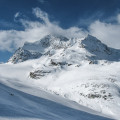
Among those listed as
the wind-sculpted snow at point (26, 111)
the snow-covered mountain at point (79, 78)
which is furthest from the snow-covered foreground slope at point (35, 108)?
the snow-covered mountain at point (79, 78)

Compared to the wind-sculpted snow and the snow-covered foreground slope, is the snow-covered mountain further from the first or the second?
the wind-sculpted snow

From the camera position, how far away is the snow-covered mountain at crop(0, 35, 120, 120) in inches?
1548

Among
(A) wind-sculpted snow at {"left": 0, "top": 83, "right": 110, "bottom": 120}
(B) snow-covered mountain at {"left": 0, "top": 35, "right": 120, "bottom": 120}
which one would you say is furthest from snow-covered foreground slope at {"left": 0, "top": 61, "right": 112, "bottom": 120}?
(B) snow-covered mountain at {"left": 0, "top": 35, "right": 120, "bottom": 120}

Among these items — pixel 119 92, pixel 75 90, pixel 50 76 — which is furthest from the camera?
pixel 50 76

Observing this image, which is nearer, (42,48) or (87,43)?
(87,43)

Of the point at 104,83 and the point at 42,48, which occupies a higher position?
the point at 42,48

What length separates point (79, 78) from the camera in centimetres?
5753

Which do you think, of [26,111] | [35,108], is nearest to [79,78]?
[35,108]

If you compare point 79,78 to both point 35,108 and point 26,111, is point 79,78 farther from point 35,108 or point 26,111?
point 26,111

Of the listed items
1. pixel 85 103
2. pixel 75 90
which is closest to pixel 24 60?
pixel 75 90

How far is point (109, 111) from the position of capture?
3481 centimetres

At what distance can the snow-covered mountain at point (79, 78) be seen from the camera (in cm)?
3931

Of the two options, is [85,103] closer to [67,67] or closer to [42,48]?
[67,67]

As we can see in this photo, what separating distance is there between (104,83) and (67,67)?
3357 centimetres
